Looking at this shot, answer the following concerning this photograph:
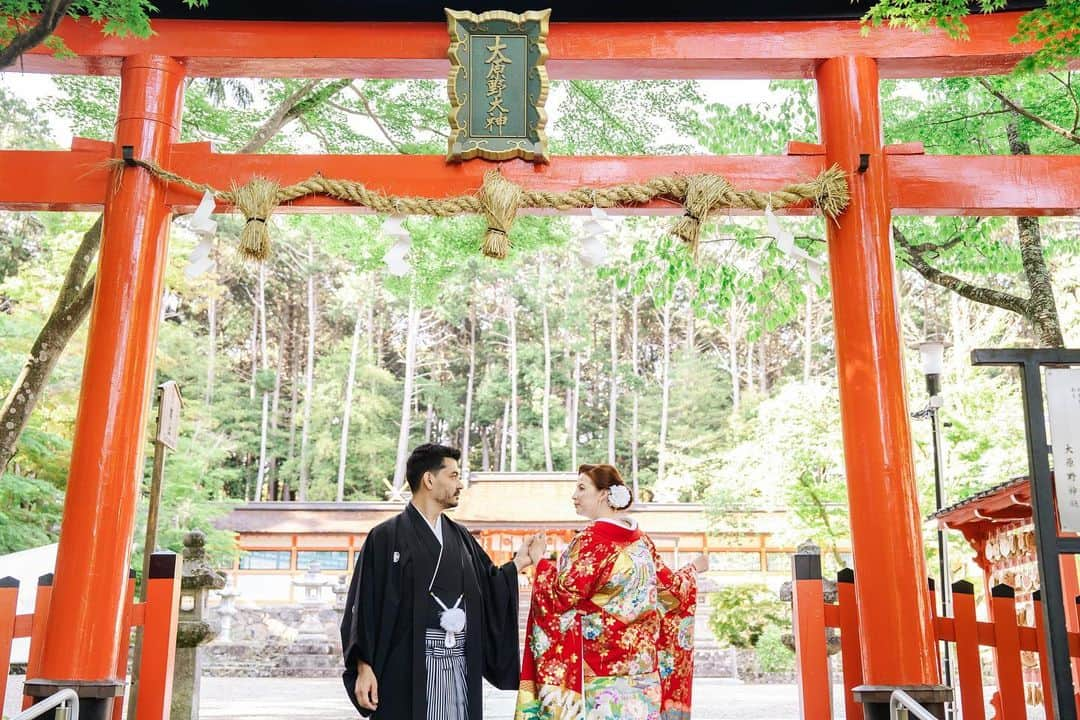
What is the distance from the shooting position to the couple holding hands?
3963 millimetres

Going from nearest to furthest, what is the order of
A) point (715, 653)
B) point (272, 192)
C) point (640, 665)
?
point (640, 665) < point (272, 192) < point (715, 653)

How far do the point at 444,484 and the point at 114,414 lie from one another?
74.2 inches

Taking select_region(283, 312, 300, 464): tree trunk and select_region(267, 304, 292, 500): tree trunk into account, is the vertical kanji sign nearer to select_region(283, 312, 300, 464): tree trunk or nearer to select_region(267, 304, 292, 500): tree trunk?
select_region(283, 312, 300, 464): tree trunk

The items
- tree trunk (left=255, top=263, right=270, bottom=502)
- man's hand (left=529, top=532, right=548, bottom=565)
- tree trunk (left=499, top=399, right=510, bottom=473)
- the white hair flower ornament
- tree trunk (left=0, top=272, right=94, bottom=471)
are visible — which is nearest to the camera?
man's hand (left=529, top=532, right=548, bottom=565)

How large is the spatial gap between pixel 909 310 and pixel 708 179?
25.8 meters

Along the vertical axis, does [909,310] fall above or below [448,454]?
above

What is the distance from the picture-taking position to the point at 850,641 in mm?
4906

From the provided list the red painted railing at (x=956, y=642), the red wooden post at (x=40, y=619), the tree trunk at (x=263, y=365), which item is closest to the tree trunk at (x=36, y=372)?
the red wooden post at (x=40, y=619)

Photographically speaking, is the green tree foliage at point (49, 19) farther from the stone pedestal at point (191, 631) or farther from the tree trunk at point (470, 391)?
the tree trunk at point (470, 391)

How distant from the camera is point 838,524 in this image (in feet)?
47.6

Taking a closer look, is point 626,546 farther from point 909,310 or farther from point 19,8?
point 909,310

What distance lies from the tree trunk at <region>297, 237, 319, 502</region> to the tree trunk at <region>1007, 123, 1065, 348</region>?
2520 cm

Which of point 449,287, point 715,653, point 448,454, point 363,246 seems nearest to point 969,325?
point 715,653

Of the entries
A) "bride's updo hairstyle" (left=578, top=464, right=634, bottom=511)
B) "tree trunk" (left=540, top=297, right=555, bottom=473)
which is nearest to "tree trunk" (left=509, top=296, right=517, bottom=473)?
"tree trunk" (left=540, top=297, right=555, bottom=473)
